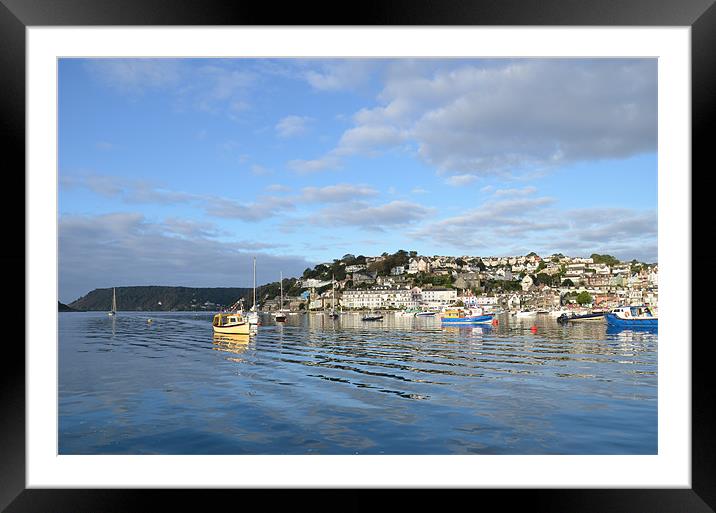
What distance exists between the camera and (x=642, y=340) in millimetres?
19453

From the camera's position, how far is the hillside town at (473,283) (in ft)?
157

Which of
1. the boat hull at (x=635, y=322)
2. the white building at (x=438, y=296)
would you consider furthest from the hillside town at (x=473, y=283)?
the boat hull at (x=635, y=322)

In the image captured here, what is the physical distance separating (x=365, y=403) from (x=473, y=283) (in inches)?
1914

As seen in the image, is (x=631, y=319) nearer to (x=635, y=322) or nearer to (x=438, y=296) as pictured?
(x=635, y=322)

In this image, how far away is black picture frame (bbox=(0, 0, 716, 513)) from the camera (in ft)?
6.31

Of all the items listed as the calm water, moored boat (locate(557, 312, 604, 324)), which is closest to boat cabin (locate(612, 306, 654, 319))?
moored boat (locate(557, 312, 604, 324))

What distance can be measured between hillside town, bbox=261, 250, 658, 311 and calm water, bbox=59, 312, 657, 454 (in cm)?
3167

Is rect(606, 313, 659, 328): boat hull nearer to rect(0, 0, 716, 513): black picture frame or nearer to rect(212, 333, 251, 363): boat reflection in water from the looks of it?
rect(212, 333, 251, 363): boat reflection in water
